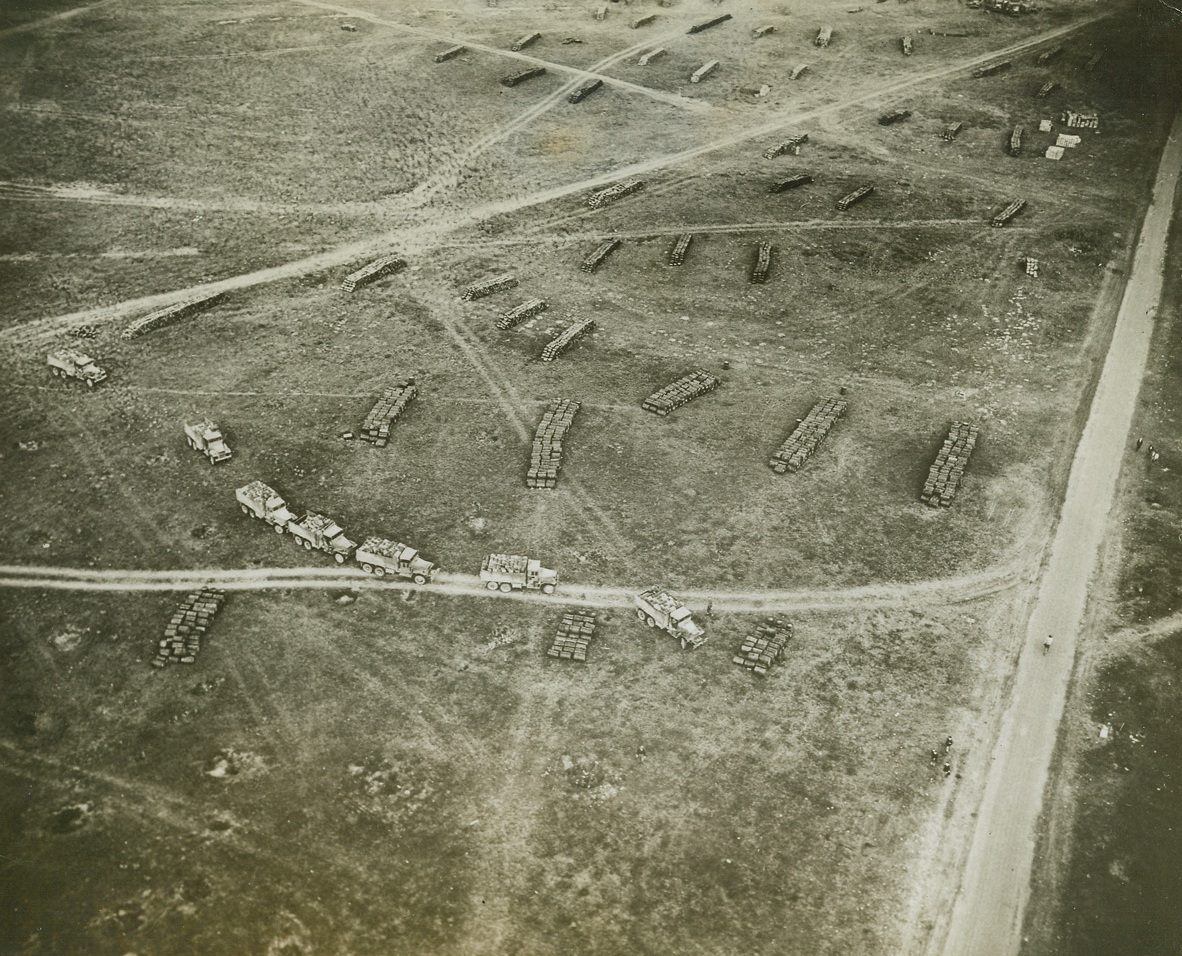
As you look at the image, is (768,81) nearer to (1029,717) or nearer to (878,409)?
(878,409)

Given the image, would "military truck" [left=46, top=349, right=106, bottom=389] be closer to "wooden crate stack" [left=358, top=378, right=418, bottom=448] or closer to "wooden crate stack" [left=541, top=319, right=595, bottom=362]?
"wooden crate stack" [left=358, top=378, right=418, bottom=448]

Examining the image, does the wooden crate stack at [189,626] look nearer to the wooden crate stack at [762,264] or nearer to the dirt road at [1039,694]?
the dirt road at [1039,694]

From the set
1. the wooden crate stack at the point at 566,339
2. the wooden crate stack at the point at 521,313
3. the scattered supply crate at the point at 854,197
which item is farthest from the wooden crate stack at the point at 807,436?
the scattered supply crate at the point at 854,197

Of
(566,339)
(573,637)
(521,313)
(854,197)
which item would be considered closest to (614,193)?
(521,313)

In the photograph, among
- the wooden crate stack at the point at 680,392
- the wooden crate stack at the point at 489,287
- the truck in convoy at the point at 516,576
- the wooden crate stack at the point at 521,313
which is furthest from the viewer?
the wooden crate stack at the point at 489,287

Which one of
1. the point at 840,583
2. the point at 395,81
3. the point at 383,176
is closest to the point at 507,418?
the point at 840,583

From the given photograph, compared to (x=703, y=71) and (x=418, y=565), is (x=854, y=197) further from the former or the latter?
(x=418, y=565)

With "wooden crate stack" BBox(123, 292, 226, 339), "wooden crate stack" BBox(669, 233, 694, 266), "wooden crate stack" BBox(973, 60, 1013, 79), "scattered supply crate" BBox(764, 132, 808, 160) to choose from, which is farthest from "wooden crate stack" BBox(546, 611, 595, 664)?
"wooden crate stack" BBox(973, 60, 1013, 79)
